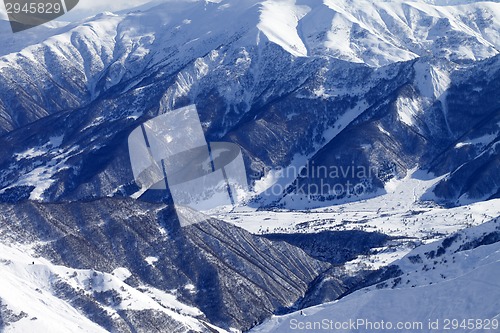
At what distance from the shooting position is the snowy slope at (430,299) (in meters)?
115

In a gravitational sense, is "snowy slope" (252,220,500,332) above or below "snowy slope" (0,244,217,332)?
above

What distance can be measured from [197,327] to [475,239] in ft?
168

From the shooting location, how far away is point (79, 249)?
191250 millimetres

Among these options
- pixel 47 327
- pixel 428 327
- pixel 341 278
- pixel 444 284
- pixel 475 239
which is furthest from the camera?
pixel 341 278

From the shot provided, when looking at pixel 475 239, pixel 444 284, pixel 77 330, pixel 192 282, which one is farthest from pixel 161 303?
pixel 444 284

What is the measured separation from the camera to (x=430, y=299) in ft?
398

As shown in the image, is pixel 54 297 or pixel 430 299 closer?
pixel 430 299

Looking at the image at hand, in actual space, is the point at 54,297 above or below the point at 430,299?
below

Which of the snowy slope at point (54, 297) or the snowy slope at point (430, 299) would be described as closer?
the snowy slope at point (430, 299)

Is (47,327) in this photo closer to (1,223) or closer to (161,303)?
(161,303)

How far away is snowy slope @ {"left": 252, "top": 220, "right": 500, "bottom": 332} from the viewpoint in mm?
115250

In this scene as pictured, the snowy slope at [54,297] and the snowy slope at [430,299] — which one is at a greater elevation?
the snowy slope at [430,299]

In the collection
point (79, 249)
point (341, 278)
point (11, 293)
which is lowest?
point (341, 278)

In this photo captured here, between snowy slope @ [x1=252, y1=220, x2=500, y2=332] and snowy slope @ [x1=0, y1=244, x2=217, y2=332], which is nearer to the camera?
snowy slope @ [x1=252, y1=220, x2=500, y2=332]
